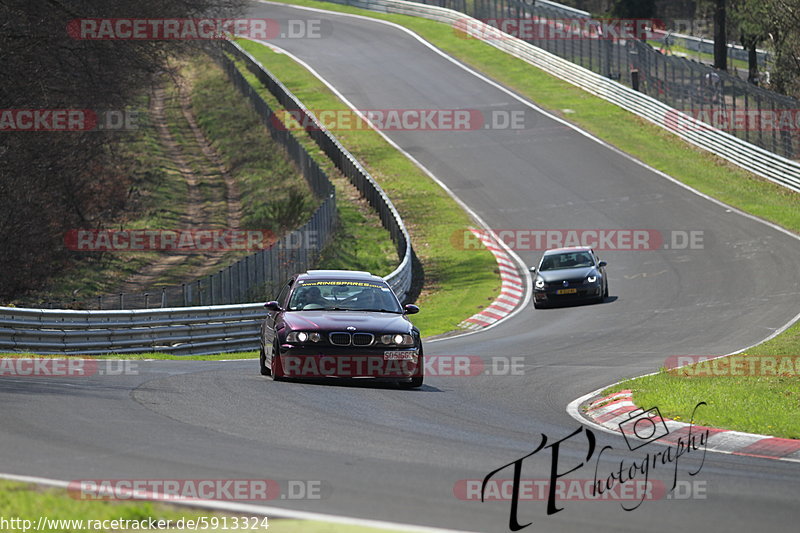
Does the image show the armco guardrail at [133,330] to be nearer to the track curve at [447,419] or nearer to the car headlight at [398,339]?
the track curve at [447,419]

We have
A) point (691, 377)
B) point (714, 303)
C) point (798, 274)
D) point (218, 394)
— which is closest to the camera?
point (218, 394)

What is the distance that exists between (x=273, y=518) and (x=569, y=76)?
182ft

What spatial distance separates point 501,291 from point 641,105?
24.1 m

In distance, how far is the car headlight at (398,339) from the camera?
1412 cm

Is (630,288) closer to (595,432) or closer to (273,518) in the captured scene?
(595,432)

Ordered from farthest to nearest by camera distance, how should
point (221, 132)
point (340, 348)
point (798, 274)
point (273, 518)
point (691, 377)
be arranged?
point (221, 132) < point (798, 274) < point (691, 377) < point (340, 348) < point (273, 518)

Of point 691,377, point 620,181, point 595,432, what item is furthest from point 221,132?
point 595,432

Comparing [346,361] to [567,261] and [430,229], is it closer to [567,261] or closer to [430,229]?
[567,261]

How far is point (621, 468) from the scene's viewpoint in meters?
9.15

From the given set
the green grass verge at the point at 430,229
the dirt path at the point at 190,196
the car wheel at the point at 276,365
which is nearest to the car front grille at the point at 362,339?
the car wheel at the point at 276,365

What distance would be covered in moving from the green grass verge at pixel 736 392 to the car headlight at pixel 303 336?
3703 mm

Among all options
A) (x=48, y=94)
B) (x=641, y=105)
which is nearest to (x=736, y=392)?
(x=48, y=94)

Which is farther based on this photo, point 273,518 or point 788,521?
point 788,521

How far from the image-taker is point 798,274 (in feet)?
99.6
